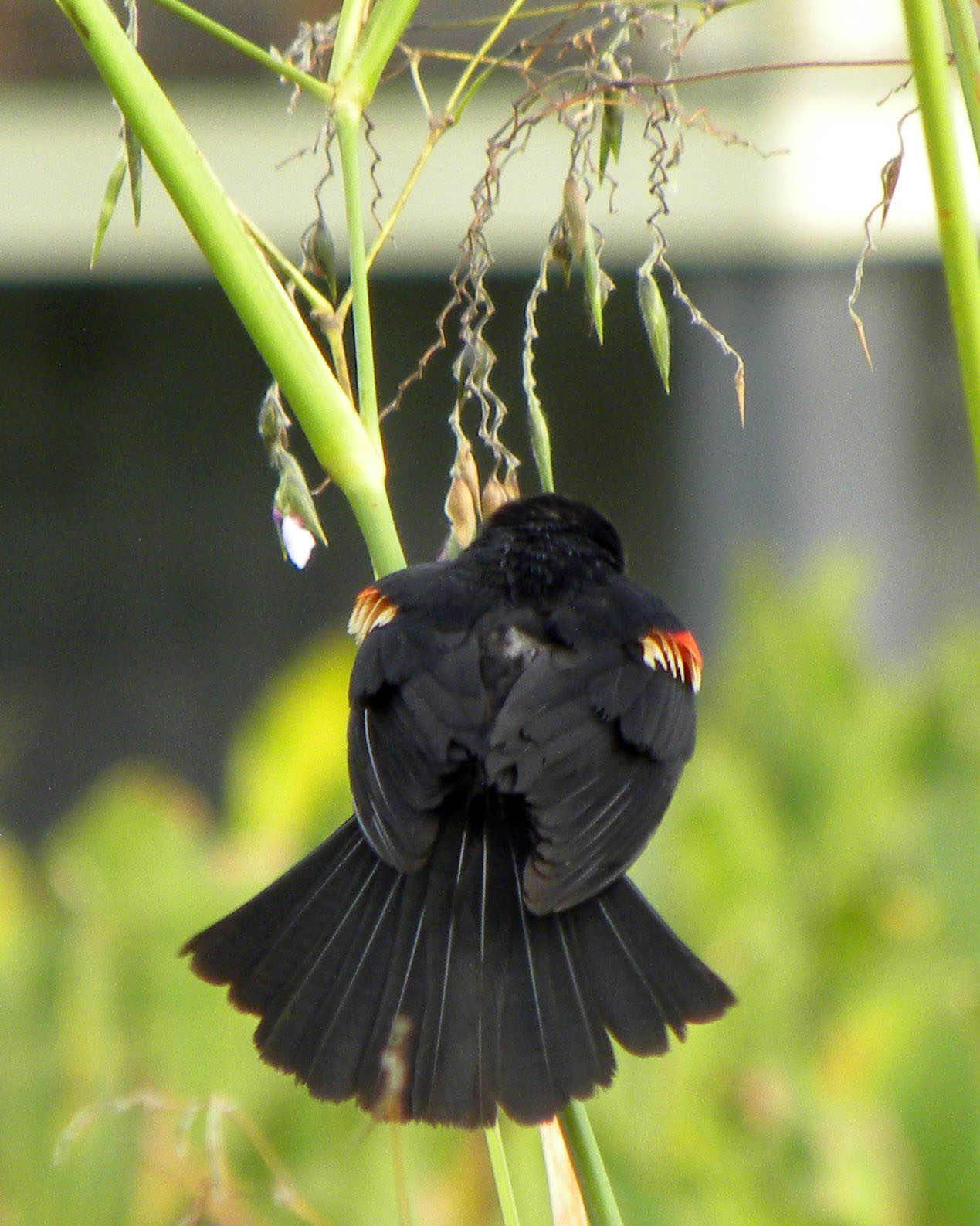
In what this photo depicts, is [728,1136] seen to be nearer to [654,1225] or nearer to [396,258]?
[654,1225]

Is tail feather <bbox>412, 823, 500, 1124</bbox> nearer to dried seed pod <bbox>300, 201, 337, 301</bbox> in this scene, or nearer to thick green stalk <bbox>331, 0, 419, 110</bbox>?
dried seed pod <bbox>300, 201, 337, 301</bbox>

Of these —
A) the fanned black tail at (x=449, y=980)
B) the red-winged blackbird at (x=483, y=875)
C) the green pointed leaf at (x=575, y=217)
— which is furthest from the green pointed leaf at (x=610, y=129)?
the fanned black tail at (x=449, y=980)

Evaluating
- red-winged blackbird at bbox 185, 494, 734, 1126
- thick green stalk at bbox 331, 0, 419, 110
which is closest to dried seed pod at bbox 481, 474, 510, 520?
red-winged blackbird at bbox 185, 494, 734, 1126

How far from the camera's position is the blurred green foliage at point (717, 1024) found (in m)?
2.27

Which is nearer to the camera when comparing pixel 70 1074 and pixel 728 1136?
pixel 728 1136

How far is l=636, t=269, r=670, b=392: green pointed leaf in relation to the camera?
3.81ft

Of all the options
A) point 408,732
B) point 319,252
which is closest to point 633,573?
point 408,732

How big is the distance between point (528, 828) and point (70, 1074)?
5.02ft

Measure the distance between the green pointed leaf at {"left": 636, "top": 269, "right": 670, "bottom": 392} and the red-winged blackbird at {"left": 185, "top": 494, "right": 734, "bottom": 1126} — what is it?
1.07 feet

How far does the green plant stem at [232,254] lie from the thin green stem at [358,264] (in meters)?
0.02


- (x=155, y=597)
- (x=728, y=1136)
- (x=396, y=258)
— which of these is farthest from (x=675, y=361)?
(x=728, y=1136)

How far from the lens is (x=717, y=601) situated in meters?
6.32

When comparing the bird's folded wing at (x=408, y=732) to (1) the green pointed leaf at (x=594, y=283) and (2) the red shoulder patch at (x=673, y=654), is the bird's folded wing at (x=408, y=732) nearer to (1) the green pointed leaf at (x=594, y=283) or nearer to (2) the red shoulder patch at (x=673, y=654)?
(2) the red shoulder patch at (x=673, y=654)

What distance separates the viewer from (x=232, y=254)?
1.00m
